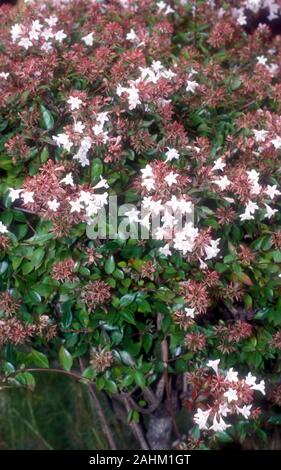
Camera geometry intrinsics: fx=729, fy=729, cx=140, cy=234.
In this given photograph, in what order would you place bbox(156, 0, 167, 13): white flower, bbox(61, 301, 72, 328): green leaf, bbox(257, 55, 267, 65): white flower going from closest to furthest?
bbox(61, 301, 72, 328): green leaf, bbox(257, 55, 267, 65): white flower, bbox(156, 0, 167, 13): white flower

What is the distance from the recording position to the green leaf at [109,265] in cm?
243

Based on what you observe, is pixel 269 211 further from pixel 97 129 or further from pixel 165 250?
pixel 97 129

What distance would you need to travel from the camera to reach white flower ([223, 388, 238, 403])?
7.93 ft

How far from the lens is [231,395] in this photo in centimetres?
242

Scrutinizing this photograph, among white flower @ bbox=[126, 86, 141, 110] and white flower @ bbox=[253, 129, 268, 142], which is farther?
white flower @ bbox=[253, 129, 268, 142]

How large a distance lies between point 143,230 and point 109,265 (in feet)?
0.54

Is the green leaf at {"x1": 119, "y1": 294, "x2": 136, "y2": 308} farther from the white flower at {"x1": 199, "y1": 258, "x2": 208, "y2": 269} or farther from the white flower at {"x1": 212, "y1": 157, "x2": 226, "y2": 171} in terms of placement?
the white flower at {"x1": 212, "y1": 157, "x2": 226, "y2": 171}

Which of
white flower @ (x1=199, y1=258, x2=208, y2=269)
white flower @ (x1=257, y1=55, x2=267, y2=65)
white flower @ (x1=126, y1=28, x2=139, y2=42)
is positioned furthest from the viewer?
white flower @ (x1=257, y1=55, x2=267, y2=65)

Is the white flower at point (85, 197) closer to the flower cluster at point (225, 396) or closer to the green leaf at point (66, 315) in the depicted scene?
the green leaf at point (66, 315)

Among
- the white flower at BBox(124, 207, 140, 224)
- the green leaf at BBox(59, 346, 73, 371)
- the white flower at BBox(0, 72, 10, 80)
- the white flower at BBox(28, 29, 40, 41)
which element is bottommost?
the green leaf at BBox(59, 346, 73, 371)

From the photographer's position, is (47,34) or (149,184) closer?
(149,184)

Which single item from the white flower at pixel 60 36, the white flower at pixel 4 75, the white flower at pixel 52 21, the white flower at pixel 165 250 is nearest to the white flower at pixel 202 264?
the white flower at pixel 165 250

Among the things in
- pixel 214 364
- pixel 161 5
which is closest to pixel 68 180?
pixel 214 364

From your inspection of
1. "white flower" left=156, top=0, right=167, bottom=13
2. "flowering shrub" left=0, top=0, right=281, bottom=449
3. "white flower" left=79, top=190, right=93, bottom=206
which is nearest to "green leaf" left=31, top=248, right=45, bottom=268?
"flowering shrub" left=0, top=0, right=281, bottom=449
